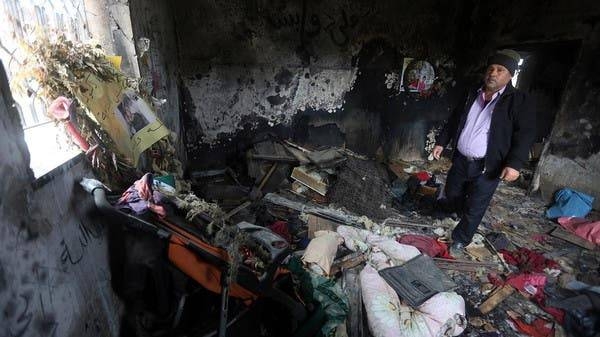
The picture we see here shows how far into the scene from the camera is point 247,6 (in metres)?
4.50

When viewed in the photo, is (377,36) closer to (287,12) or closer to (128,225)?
(287,12)

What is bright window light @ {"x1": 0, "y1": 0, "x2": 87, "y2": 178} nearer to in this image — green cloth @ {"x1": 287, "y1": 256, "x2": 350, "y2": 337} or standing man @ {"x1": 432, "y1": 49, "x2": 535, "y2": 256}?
green cloth @ {"x1": 287, "y1": 256, "x2": 350, "y2": 337}

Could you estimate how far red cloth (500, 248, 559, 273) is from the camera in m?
3.21

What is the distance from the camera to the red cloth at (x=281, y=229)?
341 cm

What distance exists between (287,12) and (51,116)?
13.5 feet

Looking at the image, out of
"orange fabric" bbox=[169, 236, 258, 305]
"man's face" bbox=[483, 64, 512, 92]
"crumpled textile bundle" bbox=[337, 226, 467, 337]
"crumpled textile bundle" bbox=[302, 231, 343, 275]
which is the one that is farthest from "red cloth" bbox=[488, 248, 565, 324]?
"orange fabric" bbox=[169, 236, 258, 305]

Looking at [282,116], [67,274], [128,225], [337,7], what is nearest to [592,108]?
[337,7]

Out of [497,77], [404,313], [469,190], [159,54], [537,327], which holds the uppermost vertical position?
[159,54]

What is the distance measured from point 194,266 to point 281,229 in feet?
6.61

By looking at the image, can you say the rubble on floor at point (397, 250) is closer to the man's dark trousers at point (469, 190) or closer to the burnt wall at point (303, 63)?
the man's dark trousers at point (469, 190)

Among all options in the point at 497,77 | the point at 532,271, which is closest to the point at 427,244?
the point at 532,271

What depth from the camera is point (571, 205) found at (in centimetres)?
421

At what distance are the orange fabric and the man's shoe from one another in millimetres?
2876

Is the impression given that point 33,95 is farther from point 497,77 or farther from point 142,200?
point 497,77
